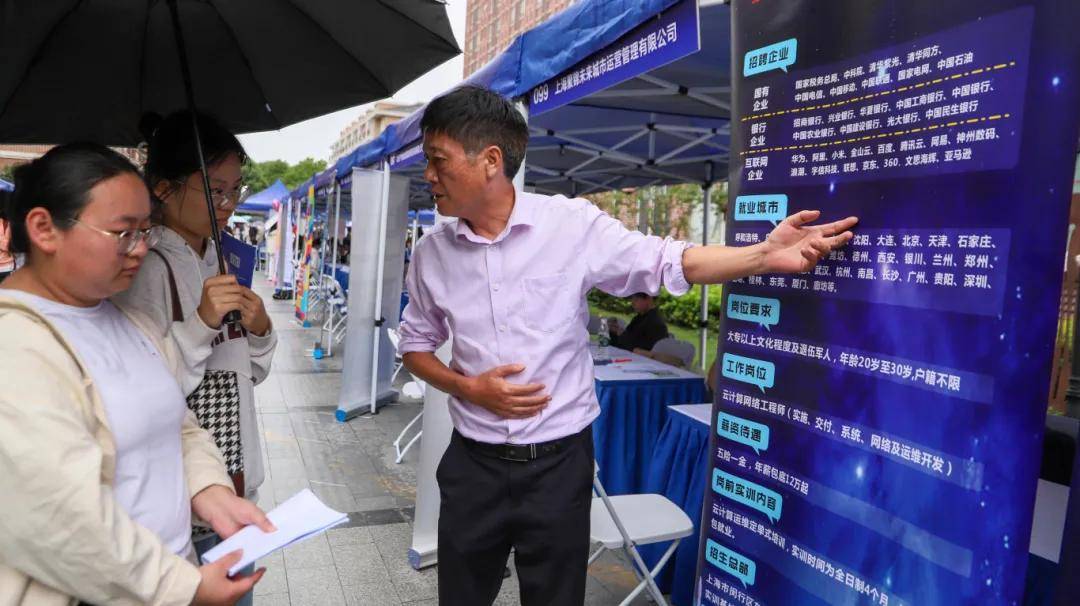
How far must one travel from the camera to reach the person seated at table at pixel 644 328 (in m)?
6.01

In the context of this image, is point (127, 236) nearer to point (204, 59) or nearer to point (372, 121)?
point (204, 59)

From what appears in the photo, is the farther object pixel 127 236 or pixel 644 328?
pixel 644 328

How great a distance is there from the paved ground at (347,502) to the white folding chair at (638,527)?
621 millimetres

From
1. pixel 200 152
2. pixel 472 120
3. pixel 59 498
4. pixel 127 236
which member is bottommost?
pixel 59 498

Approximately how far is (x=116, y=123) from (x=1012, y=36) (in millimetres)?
2403

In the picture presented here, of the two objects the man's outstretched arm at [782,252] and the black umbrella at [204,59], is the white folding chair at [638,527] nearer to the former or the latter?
the man's outstretched arm at [782,252]

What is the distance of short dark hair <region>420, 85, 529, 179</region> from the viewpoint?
1778mm

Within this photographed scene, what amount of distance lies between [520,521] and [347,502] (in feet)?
9.83

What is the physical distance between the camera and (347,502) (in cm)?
449

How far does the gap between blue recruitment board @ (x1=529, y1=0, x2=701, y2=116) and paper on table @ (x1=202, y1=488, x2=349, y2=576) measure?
190 cm

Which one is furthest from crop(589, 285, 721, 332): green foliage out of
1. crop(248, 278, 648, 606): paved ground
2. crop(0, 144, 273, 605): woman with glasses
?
crop(0, 144, 273, 605): woman with glasses

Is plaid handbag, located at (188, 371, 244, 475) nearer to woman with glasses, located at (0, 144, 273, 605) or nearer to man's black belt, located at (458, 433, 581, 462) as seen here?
woman with glasses, located at (0, 144, 273, 605)

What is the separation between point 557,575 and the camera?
1869 millimetres

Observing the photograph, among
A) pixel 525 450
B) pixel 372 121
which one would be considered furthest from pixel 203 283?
pixel 372 121
